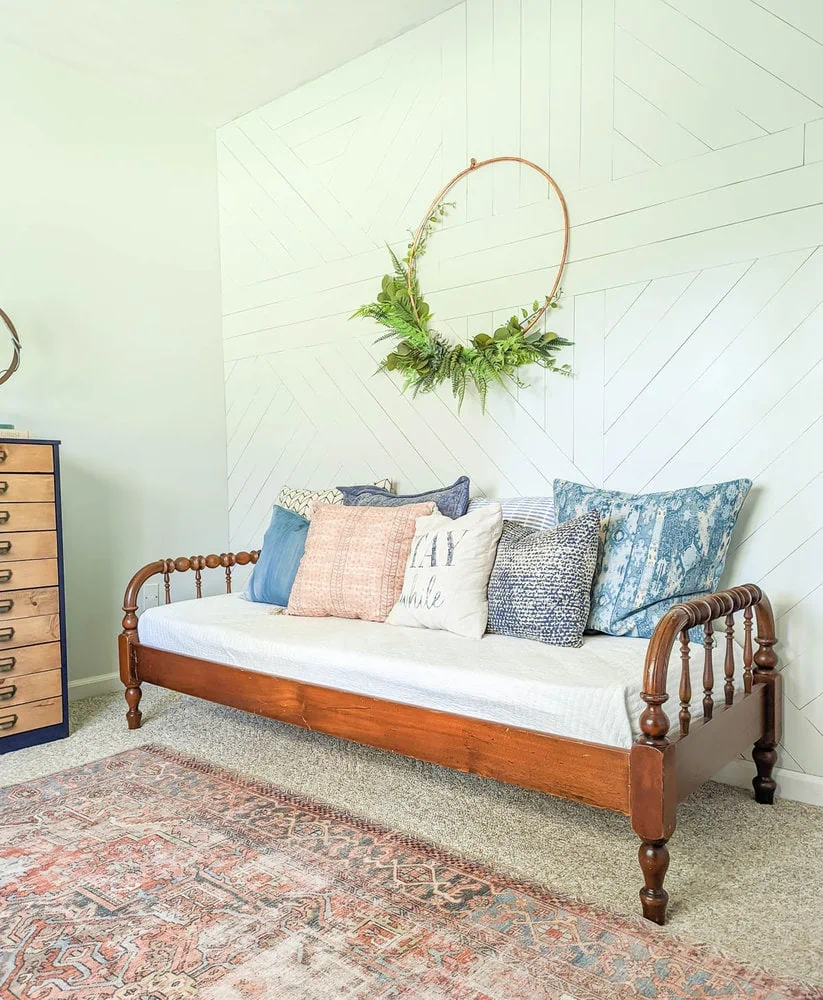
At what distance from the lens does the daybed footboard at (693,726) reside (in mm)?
1573

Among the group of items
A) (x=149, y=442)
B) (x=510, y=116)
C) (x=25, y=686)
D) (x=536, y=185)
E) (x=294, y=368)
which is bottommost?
(x=25, y=686)

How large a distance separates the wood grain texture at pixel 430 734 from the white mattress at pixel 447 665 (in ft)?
0.10

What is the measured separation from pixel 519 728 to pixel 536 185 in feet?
6.38

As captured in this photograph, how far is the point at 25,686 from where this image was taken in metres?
2.74

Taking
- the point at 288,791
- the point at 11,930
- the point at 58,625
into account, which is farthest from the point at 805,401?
the point at 58,625

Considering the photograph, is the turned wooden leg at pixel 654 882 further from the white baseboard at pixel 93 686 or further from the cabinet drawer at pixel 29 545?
the white baseboard at pixel 93 686

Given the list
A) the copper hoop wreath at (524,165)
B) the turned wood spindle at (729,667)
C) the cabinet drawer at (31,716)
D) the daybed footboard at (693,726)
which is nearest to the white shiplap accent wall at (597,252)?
the copper hoop wreath at (524,165)

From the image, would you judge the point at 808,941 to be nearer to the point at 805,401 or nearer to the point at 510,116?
the point at 805,401

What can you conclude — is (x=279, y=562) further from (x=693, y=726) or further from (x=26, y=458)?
(x=693, y=726)

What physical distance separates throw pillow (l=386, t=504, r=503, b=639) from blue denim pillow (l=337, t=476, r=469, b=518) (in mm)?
270

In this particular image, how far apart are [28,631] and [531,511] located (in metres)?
1.84

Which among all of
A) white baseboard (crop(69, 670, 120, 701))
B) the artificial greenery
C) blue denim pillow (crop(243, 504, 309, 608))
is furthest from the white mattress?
the artificial greenery

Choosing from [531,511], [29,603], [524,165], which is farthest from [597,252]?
[29,603]

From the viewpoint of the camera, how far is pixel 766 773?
2.17 meters
